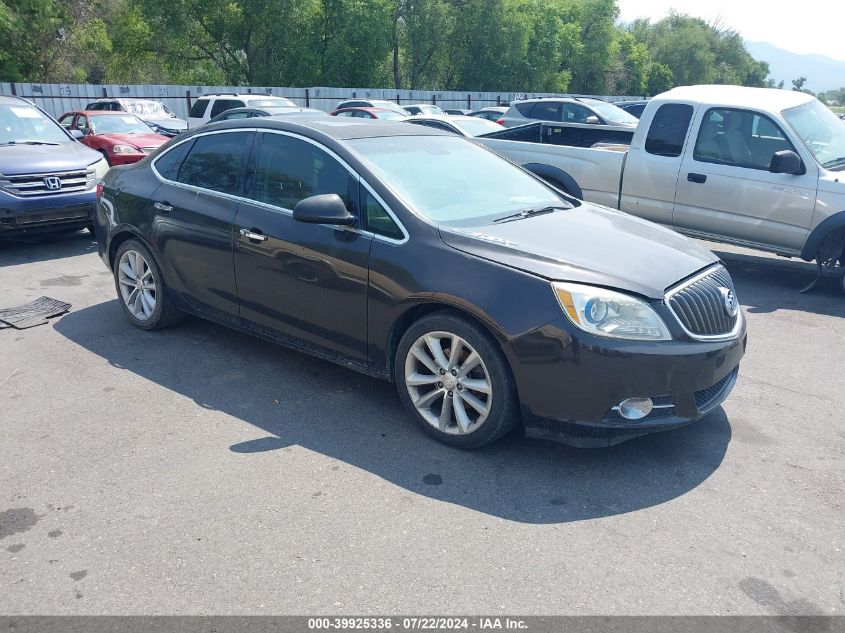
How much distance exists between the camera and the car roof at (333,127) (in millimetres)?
4754

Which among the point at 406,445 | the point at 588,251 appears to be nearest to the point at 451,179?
the point at 588,251

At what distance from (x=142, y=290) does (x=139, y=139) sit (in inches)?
346

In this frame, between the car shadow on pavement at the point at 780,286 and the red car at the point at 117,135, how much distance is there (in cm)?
980

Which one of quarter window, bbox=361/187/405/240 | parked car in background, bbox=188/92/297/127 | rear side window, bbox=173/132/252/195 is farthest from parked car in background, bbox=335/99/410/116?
quarter window, bbox=361/187/405/240

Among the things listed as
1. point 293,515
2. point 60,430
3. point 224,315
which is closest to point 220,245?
point 224,315

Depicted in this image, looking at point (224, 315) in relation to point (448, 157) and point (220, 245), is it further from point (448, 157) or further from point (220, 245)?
point (448, 157)

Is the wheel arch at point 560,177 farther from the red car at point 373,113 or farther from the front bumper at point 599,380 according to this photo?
the red car at point 373,113

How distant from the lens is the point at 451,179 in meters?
4.74

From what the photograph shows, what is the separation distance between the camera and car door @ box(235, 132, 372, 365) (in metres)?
4.38

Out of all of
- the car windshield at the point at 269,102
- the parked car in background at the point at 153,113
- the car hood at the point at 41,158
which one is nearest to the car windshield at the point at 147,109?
the parked car in background at the point at 153,113

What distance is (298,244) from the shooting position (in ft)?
15.0

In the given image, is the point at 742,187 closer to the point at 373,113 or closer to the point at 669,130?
the point at 669,130

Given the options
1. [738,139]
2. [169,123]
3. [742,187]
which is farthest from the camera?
[169,123]

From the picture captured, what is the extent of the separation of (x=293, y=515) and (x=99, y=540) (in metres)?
0.86
